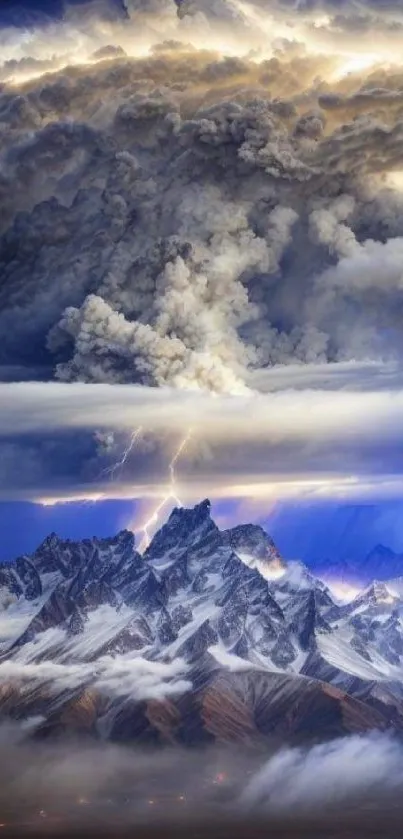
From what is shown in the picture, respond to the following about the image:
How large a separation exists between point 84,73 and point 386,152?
3453mm

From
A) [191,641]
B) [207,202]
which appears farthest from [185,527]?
[207,202]

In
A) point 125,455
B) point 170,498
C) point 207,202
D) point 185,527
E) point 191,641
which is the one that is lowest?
point 191,641

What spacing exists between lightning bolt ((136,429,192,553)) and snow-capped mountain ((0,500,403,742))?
14 cm

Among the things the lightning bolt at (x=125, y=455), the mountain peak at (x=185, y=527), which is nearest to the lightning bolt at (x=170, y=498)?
the mountain peak at (x=185, y=527)

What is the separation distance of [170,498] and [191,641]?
5.99ft

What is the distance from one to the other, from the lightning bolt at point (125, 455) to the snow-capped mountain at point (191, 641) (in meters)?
0.76

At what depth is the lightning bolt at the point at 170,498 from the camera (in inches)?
724

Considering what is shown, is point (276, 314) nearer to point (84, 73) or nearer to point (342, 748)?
point (84, 73)

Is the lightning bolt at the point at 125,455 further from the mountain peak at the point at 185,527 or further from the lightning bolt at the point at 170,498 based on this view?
the mountain peak at the point at 185,527

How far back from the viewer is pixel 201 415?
18281 millimetres

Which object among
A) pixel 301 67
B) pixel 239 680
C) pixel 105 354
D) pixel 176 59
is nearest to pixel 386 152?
pixel 301 67

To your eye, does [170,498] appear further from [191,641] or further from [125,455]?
[191,641]

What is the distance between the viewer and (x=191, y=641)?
1927 centimetres

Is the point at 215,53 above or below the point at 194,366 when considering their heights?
above
